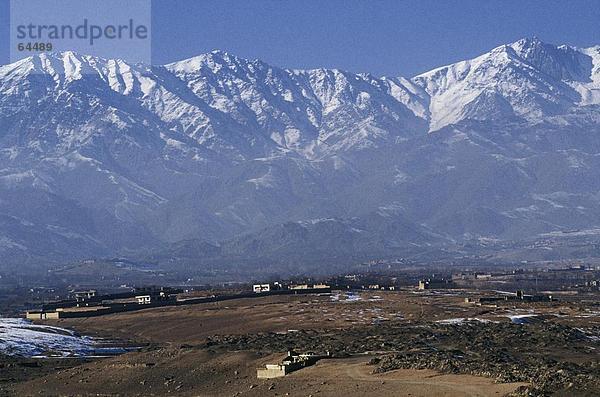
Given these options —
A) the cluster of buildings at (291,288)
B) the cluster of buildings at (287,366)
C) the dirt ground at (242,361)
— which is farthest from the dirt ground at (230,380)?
the cluster of buildings at (291,288)

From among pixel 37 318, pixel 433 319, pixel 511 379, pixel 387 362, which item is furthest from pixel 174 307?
pixel 511 379

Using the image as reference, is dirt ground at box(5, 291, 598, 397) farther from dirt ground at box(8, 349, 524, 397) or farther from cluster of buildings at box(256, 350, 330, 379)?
cluster of buildings at box(256, 350, 330, 379)

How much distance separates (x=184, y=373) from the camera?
240 feet

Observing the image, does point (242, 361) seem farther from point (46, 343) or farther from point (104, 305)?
point (104, 305)

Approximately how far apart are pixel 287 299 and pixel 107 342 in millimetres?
42269

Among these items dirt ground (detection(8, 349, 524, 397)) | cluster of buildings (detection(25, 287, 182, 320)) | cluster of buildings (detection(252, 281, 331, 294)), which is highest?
cluster of buildings (detection(252, 281, 331, 294))

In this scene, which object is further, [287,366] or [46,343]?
[46,343]

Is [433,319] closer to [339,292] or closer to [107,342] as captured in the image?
[107,342]

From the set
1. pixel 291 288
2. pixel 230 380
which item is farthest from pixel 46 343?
pixel 291 288

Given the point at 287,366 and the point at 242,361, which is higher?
the point at 242,361

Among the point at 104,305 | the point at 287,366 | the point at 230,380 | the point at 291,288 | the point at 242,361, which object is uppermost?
the point at 291,288

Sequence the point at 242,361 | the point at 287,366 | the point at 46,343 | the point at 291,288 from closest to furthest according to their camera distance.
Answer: the point at 287,366 → the point at 242,361 → the point at 46,343 → the point at 291,288

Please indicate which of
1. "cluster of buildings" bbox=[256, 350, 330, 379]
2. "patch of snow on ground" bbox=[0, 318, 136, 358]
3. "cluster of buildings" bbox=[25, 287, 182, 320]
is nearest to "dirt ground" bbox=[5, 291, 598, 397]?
"cluster of buildings" bbox=[256, 350, 330, 379]

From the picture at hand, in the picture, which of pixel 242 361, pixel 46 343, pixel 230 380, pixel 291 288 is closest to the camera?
pixel 230 380
